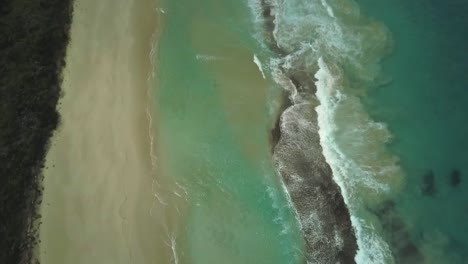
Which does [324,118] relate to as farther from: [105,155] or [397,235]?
[105,155]

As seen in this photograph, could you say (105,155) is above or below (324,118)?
below

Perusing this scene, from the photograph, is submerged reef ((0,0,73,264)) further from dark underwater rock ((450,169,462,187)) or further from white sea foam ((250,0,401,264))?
dark underwater rock ((450,169,462,187))

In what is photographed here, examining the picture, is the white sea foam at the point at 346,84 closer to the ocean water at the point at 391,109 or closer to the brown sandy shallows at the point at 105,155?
the ocean water at the point at 391,109

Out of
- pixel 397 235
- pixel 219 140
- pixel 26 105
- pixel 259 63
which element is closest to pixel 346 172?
pixel 397 235

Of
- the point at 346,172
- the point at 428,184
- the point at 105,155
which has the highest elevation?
the point at 428,184

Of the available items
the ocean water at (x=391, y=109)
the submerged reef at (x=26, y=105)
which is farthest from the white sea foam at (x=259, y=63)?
the submerged reef at (x=26, y=105)

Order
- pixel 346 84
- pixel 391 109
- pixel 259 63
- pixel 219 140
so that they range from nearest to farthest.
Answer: pixel 219 140
pixel 391 109
pixel 346 84
pixel 259 63

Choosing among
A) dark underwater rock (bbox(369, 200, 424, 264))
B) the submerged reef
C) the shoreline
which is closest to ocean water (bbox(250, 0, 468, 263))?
dark underwater rock (bbox(369, 200, 424, 264))
